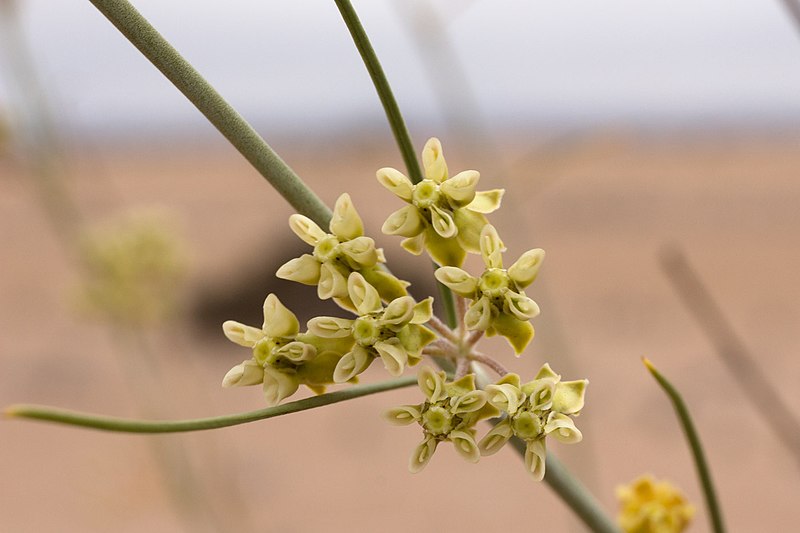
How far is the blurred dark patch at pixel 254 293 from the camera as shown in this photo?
23.9 feet

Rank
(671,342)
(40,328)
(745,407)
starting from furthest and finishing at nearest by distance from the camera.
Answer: (40,328) → (671,342) → (745,407)

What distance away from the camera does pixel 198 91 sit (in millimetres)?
353

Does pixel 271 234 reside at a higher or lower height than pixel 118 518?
lower

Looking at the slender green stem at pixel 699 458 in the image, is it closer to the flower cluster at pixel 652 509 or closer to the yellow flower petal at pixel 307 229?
the flower cluster at pixel 652 509

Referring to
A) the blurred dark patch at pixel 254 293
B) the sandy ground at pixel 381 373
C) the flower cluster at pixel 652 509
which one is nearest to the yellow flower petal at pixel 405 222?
the flower cluster at pixel 652 509

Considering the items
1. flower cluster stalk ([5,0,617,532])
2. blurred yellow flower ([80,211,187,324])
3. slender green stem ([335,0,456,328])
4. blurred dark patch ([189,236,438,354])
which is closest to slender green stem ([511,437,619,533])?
flower cluster stalk ([5,0,617,532])

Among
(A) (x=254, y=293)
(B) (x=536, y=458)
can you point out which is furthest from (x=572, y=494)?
(A) (x=254, y=293)

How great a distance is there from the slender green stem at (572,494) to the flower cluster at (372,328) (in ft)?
0.26

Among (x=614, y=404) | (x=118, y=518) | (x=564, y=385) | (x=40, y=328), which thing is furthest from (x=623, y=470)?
(x=40, y=328)

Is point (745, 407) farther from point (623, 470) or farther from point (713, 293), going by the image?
point (713, 293)

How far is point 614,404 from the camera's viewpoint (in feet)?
18.7

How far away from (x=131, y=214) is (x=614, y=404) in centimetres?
453

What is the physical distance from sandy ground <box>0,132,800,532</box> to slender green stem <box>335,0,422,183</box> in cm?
69

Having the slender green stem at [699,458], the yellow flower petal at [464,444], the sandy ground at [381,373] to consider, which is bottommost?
the sandy ground at [381,373]
